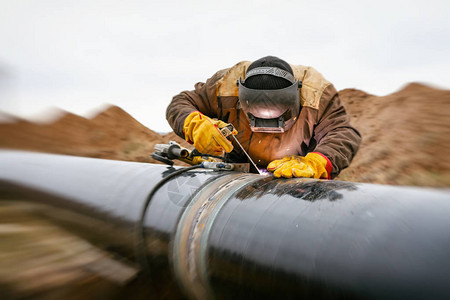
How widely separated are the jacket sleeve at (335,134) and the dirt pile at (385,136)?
3.19 meters

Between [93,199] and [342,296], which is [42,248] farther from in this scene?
[342,296]

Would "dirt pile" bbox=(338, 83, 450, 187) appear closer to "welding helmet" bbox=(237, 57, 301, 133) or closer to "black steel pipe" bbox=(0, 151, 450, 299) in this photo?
"welding helmet" bbox=(237, 57, 301, 133)

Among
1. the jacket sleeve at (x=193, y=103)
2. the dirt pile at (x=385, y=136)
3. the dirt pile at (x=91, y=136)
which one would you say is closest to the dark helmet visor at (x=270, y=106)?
the jacket sleeve at (x=193, y=103)

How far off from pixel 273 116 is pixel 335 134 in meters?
0.57

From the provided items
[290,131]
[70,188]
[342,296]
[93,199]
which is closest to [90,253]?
[93,199]

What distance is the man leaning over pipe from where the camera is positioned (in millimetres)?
2004

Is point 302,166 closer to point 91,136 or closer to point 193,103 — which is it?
point 193,103

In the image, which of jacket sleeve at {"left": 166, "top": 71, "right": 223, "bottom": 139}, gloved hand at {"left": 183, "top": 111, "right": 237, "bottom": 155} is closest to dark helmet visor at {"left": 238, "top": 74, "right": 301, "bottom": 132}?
gloved hand at {"left": 183, "top": 111, "right": 237, "bottom": 155}

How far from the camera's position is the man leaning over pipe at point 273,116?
6.57 feet

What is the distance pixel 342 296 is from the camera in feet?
1.98

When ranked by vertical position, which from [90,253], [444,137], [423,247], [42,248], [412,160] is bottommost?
[412,160]

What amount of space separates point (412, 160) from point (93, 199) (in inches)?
316

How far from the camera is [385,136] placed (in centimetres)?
955

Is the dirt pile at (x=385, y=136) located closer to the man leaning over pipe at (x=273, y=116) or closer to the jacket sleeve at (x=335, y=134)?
the man leaning over pipe at (x=273, y=116)
